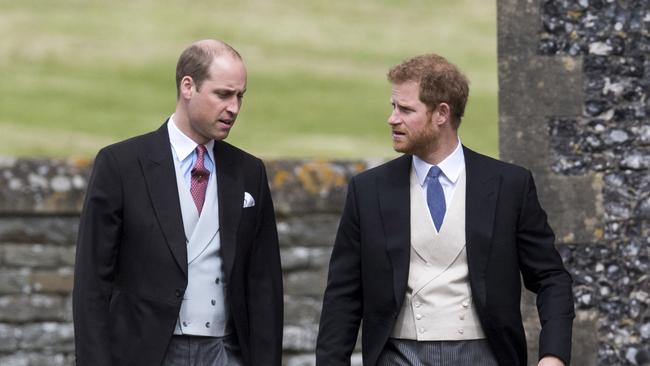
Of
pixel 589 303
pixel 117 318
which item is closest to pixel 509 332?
pixel 117 318

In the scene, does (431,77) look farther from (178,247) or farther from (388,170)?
(178,247)

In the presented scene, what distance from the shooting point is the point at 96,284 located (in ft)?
20.2

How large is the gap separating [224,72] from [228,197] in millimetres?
472

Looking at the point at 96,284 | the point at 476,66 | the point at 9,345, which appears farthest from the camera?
the point at 476,66

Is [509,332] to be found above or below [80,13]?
below

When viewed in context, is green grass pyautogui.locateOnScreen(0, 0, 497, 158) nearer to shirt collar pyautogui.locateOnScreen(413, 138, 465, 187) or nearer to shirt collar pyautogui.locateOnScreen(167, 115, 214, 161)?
shirt collar pyautogui.locateOnScreen(167, 115, 214, 161)

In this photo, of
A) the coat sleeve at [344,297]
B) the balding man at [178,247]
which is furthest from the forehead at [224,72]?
the coat sleeve at [344,297]

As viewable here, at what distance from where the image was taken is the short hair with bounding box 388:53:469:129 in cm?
621

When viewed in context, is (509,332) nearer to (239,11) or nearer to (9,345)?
(9,345)

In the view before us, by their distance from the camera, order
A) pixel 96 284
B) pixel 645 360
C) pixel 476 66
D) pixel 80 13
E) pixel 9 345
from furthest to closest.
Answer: pixel 80 13, pixel 476 66, pixel 9 345, pixel 645 360, pixel 96 284

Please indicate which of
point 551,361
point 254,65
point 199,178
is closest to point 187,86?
point 199,178

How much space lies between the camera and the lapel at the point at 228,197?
621cm

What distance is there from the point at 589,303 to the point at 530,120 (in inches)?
35.7

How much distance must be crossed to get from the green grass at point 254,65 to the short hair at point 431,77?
11.6 m
